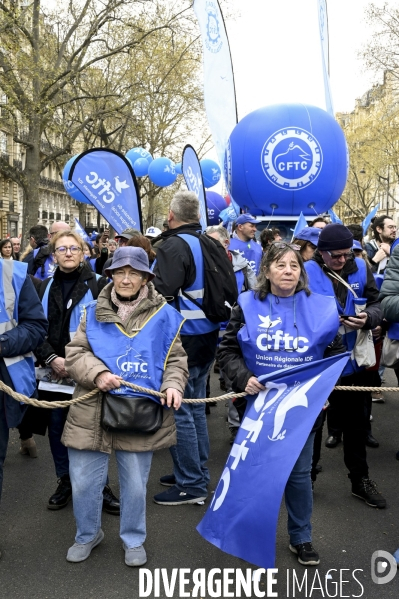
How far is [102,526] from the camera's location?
12.6 ft

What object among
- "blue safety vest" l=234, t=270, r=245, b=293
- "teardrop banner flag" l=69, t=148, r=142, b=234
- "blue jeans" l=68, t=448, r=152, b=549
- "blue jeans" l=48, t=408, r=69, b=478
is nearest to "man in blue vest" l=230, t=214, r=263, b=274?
"blue safety vest" l=234, t=270, r=245, b=293

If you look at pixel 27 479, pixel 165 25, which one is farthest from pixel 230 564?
pixel 165 25

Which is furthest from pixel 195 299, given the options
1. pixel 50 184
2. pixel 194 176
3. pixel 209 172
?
pixel 50 184

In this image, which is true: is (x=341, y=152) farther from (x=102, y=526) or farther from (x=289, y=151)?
(x=102, y=526)

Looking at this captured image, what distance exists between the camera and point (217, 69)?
12.1 meters

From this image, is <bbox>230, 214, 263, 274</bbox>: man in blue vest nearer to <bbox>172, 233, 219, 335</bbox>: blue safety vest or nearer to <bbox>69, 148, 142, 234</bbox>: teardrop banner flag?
<bbox>69, 148, 142, 234</bbox>: teardrop banner flag

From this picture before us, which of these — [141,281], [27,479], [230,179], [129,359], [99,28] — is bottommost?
[27,479]

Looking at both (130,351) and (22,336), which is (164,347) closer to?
(130,351)

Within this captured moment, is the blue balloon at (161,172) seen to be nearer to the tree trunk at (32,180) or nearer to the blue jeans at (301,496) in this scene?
the tree trunk at (32,180)

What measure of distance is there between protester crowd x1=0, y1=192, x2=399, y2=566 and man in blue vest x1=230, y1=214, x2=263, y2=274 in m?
2.90

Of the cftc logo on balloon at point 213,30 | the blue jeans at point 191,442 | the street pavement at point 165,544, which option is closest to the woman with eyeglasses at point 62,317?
the street pavement at point 165,544

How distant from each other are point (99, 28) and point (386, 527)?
62.5 feet

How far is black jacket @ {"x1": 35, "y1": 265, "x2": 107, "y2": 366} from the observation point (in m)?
3.98

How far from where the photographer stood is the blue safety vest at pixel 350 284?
396cm
